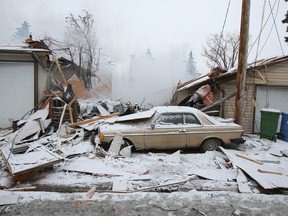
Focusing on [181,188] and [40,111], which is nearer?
[181,188]

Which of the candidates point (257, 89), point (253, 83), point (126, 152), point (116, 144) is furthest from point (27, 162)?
point (257, 89)

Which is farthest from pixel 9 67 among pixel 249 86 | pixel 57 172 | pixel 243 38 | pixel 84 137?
pixel 249 86

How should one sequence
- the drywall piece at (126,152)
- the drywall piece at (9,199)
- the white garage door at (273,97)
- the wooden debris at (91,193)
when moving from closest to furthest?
1. the drywall piece at (9,199)
2. the wooden debris at (91,193)
3. the drywall piece at (126,152)
4. the white garage door at (273,97)

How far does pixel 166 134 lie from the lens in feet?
22.8

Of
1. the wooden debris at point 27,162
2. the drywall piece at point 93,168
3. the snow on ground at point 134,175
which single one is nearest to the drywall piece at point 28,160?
the wooden debris at point 27,162

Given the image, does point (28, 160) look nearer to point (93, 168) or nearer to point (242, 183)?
point (93, 168)

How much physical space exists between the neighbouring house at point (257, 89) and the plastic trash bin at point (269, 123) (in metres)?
1.71

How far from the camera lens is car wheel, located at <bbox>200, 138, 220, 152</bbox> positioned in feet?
23.8

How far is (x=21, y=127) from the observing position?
29.1ft

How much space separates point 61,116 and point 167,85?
48.8 ft

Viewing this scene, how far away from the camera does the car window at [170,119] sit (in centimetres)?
713

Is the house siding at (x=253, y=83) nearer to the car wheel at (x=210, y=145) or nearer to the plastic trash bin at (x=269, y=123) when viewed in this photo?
the plastic trash bin at (x=269, y=123)

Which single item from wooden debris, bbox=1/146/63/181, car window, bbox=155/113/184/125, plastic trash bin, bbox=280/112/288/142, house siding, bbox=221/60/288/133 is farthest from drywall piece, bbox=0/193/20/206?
house siding, bbox=221/60/288/133

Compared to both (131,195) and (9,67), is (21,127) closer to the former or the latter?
(9,67)
